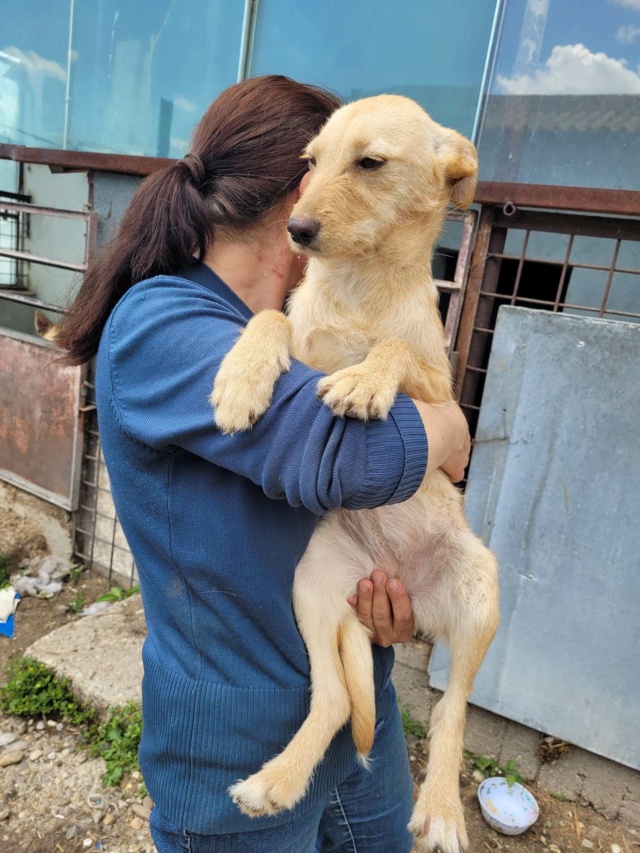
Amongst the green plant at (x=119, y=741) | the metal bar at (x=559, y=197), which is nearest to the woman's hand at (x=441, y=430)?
the metal bar at (x=559, y=197)

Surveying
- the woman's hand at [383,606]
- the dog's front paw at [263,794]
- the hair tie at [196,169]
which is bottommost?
the dog's front paw at [263,794]

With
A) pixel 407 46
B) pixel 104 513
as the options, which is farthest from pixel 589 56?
pixel 104 513

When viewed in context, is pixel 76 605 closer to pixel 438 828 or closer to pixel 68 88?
pixel 438 828

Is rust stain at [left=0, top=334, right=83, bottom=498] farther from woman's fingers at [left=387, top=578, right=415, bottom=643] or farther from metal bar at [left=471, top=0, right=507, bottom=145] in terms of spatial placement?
woman's fingers at [left=387, top=578, right=415, bottom=643]

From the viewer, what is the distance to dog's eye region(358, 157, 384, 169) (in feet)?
6.02

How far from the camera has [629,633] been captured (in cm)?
302

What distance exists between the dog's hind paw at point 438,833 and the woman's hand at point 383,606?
1.73 feet

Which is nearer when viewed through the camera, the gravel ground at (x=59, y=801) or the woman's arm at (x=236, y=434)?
the woman's arm at (x=236, y=434)

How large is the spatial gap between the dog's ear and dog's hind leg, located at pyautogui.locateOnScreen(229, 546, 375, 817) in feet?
4.15

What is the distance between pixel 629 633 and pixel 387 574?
1.72 metres

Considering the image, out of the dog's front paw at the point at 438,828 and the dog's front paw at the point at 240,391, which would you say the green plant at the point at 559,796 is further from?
the dog's front paw at the point at 240,391

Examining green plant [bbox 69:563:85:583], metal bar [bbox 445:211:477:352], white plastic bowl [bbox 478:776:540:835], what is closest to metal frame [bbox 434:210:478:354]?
metal bar [bbox 445:211:477:352]

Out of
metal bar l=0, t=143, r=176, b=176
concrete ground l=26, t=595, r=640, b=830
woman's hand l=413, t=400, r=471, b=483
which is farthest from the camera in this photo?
metal bar l=0, t=143, r=176, b=176

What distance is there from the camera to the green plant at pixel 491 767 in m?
3.41
